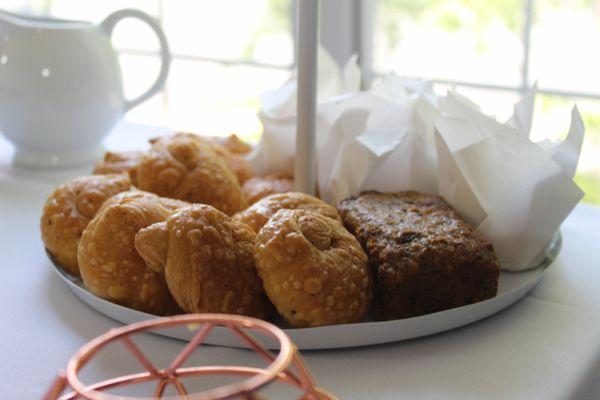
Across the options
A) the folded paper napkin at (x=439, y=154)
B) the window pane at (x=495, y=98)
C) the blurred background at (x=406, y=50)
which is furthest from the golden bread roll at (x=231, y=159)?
the window pane at (x=495, y=98)

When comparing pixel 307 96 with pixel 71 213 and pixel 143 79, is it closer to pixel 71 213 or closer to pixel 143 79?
pixel 71 213

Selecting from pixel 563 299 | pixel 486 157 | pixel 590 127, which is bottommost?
pixel 590 127

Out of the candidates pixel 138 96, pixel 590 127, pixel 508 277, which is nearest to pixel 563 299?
pixel 508 277

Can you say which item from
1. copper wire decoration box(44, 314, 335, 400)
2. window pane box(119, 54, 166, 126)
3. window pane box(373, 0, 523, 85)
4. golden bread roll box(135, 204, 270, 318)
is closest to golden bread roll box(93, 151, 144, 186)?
golden bread roll box(135, 204, 270, 318)

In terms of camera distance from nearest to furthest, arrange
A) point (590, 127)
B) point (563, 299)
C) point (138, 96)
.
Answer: point (563, 299) < point (138, 96) < point (590, 127)

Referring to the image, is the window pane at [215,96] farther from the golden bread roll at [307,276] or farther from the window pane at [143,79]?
the golden bread roll at [307,276]

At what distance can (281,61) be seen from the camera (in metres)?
2.29

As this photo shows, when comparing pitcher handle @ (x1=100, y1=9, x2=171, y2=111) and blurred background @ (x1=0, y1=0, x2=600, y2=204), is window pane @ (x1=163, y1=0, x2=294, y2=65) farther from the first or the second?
pitcher handle @ (x1=100, y1=9, x2=171, y2=111)

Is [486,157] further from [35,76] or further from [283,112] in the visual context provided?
[35,76]

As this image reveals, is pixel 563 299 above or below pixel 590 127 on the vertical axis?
above

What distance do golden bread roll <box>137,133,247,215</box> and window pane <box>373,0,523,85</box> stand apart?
1.32m

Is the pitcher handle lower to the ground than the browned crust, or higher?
higher

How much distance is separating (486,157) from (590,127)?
1.42 m

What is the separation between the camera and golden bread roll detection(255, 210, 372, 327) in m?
0.54
